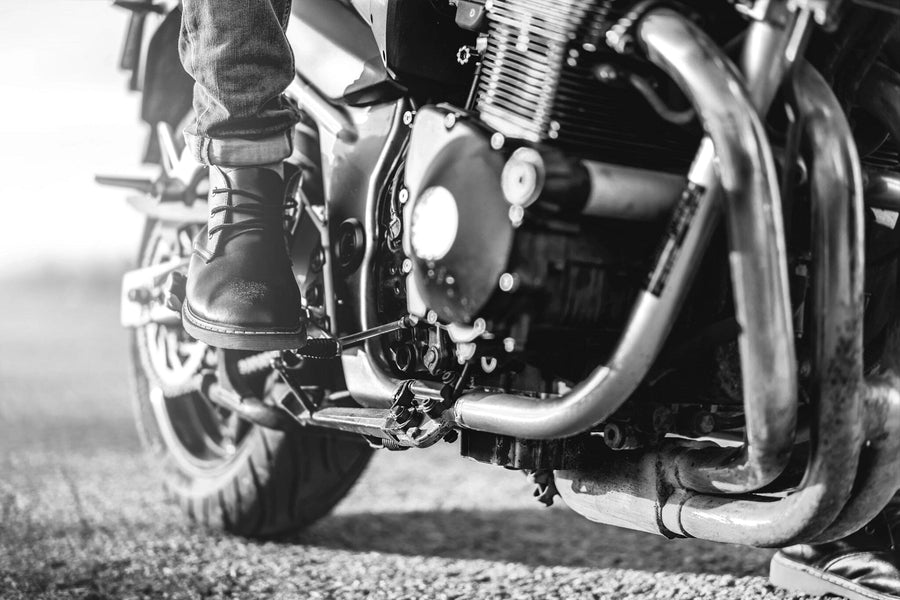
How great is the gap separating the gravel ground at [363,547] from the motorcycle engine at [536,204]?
789 millimetres

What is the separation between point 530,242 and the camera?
1.18 metres

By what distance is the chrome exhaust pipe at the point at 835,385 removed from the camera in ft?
3.59

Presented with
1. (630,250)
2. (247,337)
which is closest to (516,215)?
(630,250)

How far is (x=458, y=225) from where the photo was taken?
1.24 meters

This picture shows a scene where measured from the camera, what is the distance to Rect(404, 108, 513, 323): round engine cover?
1.21m

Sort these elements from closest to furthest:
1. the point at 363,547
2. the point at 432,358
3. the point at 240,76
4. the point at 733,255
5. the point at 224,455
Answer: the point at 733,255 → the point at 432,358 → the point at 240,76 → the point at 363,547 → the point at 224,455

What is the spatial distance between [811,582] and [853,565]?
0.08 metres

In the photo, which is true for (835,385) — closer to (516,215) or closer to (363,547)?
(516,215)

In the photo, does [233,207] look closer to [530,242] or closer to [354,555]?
[530,242]

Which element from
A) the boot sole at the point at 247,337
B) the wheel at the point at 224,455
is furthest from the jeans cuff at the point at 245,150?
the wheel at the point at 224,455

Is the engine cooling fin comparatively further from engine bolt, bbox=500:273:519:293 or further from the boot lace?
the boot lace

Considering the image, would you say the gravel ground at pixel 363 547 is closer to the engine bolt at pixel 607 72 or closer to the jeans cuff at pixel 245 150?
the jeans cuff at pixel 245 150

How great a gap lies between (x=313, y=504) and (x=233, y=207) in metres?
0.92

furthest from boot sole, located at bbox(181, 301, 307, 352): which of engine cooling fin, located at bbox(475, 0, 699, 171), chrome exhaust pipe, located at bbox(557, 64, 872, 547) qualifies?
chrome exhaust pipe, located at bbox(557, 64, 872, 547)
